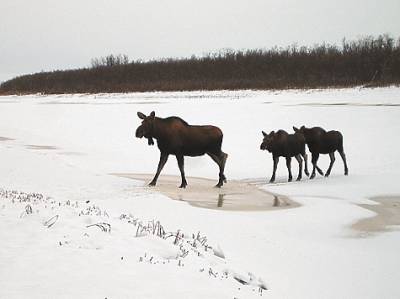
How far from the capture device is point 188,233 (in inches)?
360

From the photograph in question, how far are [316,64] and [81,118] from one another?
30588 millimetres

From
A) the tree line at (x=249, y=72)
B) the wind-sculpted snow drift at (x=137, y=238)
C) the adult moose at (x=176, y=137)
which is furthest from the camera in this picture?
the tree line at (x=249, y=72)

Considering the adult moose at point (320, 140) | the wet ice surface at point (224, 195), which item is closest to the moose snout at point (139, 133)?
the wet ice surface at point (224, 195)

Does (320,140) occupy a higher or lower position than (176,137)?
lower

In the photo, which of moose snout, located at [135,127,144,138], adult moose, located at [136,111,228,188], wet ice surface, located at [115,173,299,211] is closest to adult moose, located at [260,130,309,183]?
wet ice surface, located at [115,173,299,211]

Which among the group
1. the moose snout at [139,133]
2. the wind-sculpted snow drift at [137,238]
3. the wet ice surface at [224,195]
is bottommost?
the wet ice surface at [224,195]

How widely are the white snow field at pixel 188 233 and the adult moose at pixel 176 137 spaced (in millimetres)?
1418

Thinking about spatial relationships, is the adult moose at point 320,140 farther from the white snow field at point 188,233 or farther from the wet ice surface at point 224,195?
the wet ice surface at point 224,195

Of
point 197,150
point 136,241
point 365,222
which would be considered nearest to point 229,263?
point 136,241

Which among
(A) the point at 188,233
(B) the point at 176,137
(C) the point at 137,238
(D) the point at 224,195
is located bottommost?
(D) the point at 224,195

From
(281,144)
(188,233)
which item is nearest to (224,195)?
(281,144)

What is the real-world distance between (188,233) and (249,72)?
5399 cm

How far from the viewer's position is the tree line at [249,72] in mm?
50691

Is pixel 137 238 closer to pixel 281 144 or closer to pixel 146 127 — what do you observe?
pixel 146 127
